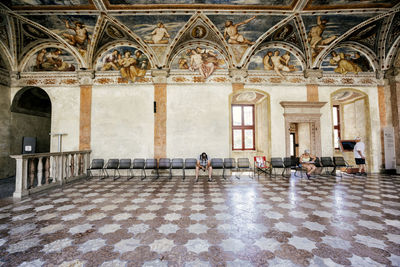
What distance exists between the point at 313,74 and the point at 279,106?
2334mm

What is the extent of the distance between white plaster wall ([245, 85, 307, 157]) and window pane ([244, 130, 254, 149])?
10.7ft

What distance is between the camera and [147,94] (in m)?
8.85

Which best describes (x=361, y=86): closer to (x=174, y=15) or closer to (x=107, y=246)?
(x=174, y=15)

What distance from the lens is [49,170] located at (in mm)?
6605

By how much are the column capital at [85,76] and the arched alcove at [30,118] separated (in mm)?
2490

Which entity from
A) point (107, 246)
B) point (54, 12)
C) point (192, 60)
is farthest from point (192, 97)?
point (107, 246)

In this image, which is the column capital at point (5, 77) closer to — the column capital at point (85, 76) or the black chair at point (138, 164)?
the column capital at point (85, 76)

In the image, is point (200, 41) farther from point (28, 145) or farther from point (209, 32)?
point (28, 145)

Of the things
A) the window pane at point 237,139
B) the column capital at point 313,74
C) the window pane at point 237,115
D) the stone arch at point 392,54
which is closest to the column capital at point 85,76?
the window pane at point 237,115

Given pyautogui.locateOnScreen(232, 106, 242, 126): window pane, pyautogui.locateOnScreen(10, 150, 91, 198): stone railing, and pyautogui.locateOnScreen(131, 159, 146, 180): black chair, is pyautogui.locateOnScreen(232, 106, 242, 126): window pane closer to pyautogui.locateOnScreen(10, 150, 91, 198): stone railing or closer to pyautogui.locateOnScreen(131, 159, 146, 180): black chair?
pyautogui.locateOnScreen(131, 159, 146, 180): black chair

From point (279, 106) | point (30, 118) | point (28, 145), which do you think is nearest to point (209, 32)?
point (279, 106)

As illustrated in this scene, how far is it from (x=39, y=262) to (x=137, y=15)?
27.6 feet

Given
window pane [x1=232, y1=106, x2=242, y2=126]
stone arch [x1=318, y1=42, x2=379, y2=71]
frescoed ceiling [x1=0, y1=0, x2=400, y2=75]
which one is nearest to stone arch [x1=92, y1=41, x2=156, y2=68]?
frescoed ceiling [x1=0, y1=0, x2=400, y2=75]

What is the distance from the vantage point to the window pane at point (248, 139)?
1209cm
